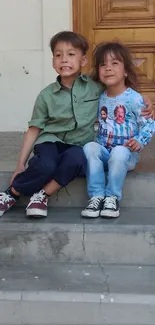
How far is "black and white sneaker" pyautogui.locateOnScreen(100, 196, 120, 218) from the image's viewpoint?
3043mm

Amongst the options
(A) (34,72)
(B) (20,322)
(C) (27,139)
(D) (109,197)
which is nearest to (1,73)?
(A) (34,72)

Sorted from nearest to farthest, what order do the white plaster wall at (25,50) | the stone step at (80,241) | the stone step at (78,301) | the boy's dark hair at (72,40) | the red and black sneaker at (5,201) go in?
the stone step at (78,301)
the stone step at (80,241)
the red and black sneaker at (5,201)
the boy's dark hair at (72,40)
the white plaster wall at (25,50)

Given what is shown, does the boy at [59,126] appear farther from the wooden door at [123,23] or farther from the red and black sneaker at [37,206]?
the wooden door at [123,23]

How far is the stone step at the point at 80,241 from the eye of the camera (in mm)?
2949

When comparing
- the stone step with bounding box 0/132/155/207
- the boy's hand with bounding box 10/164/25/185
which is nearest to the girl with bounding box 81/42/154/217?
the stone step with bounding box 0/132/155/207

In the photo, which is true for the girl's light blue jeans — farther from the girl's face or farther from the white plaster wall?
the white plaster wall

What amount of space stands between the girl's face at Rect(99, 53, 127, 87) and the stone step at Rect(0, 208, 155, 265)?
0.88 m

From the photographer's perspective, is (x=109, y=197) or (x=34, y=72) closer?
(x=109, y=197)

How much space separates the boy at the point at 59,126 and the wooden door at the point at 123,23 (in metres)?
1.89

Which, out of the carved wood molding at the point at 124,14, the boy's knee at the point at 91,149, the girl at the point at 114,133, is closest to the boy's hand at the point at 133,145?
the girl at the point at 114,133

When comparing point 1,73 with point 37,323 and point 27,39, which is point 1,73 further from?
point 37,323

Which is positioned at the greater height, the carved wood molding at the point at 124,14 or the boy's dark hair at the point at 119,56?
the carved wood molding at the point at 124,14

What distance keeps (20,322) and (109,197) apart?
36.4 inches

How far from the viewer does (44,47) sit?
201 inches
